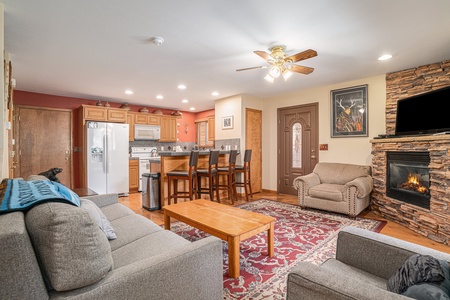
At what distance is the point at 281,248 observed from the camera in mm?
2527

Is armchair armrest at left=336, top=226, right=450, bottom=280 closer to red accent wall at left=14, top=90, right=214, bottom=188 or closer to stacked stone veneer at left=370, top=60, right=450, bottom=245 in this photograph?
stacked stone veneer at left=370, top=60, right=450, bottom=245

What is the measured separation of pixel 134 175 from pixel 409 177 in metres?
5.75

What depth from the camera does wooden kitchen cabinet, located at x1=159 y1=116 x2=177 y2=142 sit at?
269 inches

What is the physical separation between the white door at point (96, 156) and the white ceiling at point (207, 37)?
1256mm

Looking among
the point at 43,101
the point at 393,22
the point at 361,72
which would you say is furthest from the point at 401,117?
the point at 43,101

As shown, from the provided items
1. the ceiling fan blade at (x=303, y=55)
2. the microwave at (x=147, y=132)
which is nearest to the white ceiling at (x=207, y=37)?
the ceiling fan blade at (x=303, y=55)

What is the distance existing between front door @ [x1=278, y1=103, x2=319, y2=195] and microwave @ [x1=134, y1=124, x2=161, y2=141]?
3497 millimetres

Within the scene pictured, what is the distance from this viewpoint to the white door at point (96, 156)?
5.16m

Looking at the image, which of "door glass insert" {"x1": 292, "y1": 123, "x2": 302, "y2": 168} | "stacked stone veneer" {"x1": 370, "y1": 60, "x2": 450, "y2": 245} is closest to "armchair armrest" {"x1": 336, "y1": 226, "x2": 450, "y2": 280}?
"stacked stone veneer" {"x1": 370, "y1": 60, "x2": 450, "y2": 245}

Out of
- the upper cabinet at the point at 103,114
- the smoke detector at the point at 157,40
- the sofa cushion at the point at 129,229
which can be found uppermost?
the smoke detector at the point at 157,40

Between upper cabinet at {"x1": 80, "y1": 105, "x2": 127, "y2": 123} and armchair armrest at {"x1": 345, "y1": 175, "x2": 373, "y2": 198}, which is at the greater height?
upper cabinet at {"x1": 80, "y1": 105, "x2": 127, "y2": 123}

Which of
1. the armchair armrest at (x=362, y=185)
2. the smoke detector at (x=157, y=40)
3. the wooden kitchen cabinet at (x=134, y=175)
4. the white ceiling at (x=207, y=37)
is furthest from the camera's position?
the wooden kitchen cabinet at (x=134, y=175)

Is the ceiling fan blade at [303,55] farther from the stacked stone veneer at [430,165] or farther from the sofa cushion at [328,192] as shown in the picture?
the sofa cushion at [328,192]

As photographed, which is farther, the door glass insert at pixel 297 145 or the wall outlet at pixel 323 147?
the door glass insert at pixel 297 145
